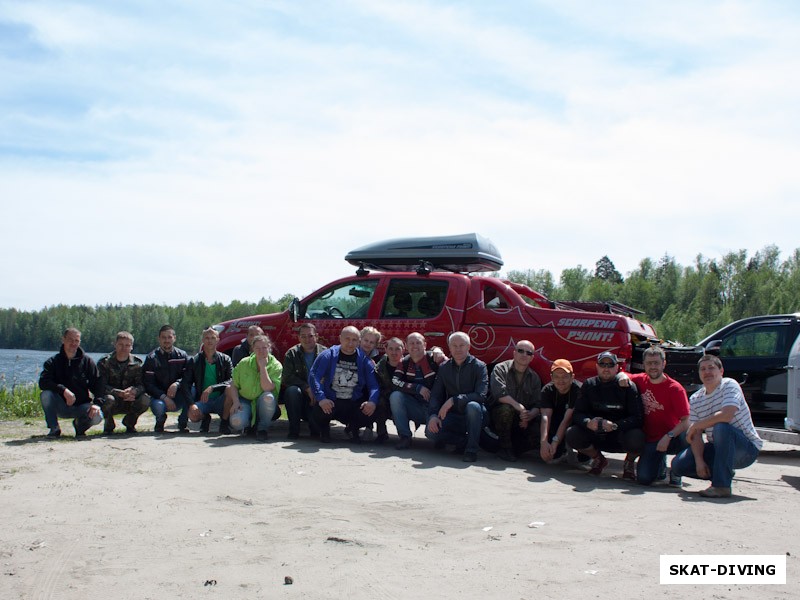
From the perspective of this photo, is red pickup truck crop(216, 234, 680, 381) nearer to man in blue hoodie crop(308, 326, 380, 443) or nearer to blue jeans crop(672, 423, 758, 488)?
man in blue hoodie crop(308, 326, 380, 443)

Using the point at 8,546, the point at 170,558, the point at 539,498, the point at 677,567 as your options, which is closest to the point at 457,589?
the point at 677,567

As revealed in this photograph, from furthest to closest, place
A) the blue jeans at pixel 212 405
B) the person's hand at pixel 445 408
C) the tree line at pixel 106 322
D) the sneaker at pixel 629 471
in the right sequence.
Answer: the tree line at pixel 106 322, the blue jeans at pixel 212 405, the person's hand at pixel 445 408, the sneaker at pixel 629 471

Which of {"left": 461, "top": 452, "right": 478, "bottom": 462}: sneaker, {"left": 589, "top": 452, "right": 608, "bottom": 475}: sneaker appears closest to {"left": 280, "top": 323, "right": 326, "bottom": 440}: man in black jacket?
{"left": 461, "top": 452, "right": 478, "bottom": 462}: sneaker

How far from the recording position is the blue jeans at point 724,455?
6918 mm

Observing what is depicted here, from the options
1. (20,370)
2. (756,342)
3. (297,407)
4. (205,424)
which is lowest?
(20,370)

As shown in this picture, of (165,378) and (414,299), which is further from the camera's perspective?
(414,299)

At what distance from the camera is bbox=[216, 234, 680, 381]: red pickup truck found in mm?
9289

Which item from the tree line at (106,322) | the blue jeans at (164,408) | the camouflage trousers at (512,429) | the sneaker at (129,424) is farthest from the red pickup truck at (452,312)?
the tree line at (106,322)

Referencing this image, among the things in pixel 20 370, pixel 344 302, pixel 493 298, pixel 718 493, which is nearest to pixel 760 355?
pixel 493 298

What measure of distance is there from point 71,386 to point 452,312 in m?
4.75

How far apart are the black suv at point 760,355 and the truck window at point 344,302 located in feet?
15.6

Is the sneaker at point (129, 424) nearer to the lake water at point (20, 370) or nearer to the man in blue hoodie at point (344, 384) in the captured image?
the lake water at point (20, 370)

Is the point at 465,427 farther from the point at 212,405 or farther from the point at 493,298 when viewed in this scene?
the point at 212,405

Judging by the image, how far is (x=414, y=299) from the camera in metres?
10.4
